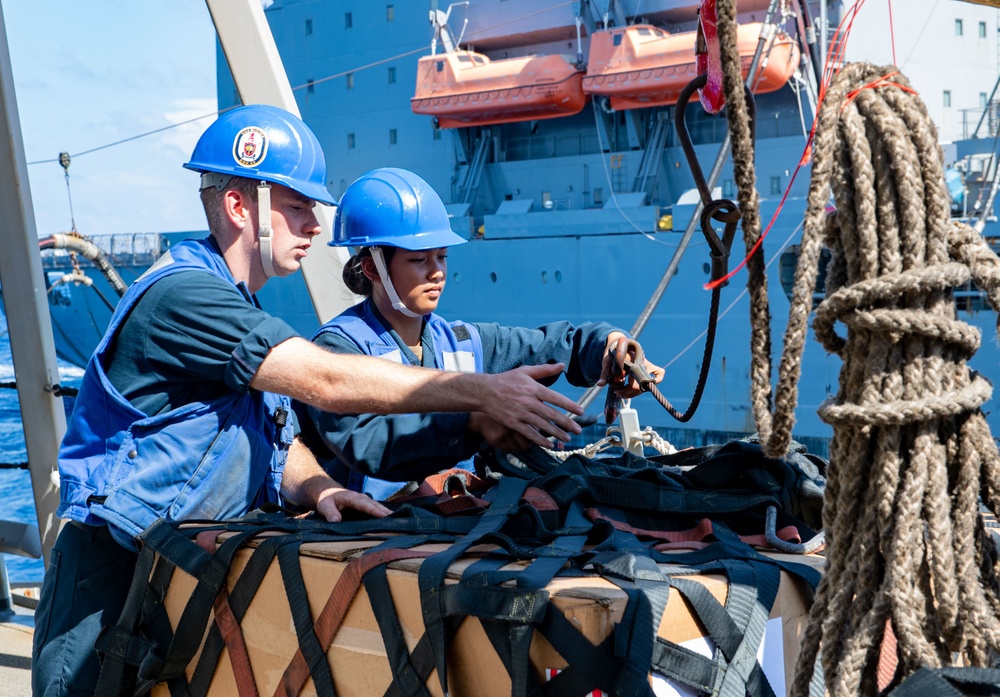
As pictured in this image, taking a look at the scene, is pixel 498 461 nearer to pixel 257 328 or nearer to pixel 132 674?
pixel 257 328

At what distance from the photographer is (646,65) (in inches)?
789

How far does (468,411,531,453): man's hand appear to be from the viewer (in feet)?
7.89

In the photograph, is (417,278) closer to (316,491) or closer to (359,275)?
(359,275)

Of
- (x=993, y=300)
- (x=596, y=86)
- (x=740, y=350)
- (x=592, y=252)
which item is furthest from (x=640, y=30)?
(x=993, y=300)

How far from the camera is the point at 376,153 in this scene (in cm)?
2488

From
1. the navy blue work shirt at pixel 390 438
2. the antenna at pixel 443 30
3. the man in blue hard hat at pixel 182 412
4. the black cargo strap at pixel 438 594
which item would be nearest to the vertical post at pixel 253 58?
the navy blue work shirt at pixel 390 438

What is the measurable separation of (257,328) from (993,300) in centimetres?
143

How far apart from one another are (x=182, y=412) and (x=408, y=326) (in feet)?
2.92

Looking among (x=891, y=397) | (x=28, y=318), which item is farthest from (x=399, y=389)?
(x=28, y=318)

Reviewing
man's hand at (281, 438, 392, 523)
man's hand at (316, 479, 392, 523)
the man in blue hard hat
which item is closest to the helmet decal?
the man in blue hard hat

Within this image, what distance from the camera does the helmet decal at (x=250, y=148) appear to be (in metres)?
2.52

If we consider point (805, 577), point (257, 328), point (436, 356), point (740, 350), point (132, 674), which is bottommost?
point (740, 350)

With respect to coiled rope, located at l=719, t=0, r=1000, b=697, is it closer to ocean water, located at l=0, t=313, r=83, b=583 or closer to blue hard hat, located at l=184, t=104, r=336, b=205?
blue hard hat, located at l=184, t=104, r=336, b=205

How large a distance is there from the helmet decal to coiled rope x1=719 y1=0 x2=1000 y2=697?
145 cm
